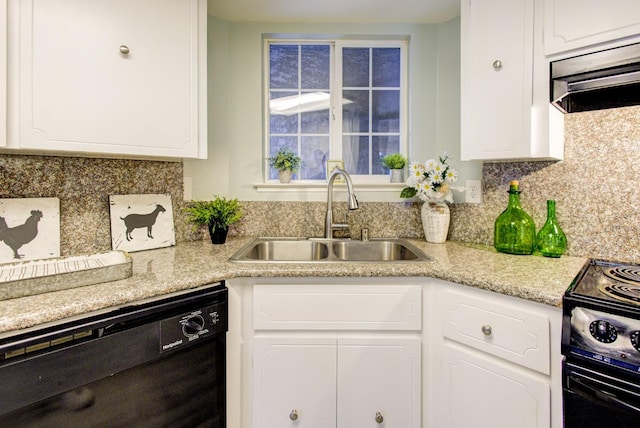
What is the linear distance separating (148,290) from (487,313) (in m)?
1.07

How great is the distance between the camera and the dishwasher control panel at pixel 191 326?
3.34ft

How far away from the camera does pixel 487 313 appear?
1.08 m

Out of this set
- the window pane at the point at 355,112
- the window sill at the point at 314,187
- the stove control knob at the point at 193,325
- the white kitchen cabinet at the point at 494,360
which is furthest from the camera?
the window pane at the point at 355,112

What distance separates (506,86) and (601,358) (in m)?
1.01

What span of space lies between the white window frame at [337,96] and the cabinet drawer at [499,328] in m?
0.94

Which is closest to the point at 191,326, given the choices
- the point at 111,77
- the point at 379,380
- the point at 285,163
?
the point at 379,380

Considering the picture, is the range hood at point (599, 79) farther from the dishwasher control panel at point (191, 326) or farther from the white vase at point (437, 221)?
the dishwasher control panel at point (191, 326)

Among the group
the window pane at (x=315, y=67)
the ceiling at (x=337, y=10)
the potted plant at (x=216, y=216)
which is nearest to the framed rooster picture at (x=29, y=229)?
the potted plant at (x=216, y=216)

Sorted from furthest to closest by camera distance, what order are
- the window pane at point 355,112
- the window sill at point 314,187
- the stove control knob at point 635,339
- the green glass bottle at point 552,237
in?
the window pane at point 355,112 → the window sill at point 314,187 → the green glass bottle at point 552,237 → the stove control knob at point 635,339

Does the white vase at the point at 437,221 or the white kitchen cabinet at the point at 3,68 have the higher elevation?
the white kitchen cabinet at the point at 3,68

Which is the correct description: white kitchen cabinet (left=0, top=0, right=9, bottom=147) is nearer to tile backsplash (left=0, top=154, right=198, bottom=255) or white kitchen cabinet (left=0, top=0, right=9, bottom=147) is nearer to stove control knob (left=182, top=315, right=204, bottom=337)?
tile backsplash (left=0, top=154, right=198, bottom=255)

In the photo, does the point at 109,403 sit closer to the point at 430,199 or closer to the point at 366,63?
the point at 430,199

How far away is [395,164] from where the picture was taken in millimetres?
1890

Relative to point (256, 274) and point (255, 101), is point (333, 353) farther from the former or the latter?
point (255, 101)
